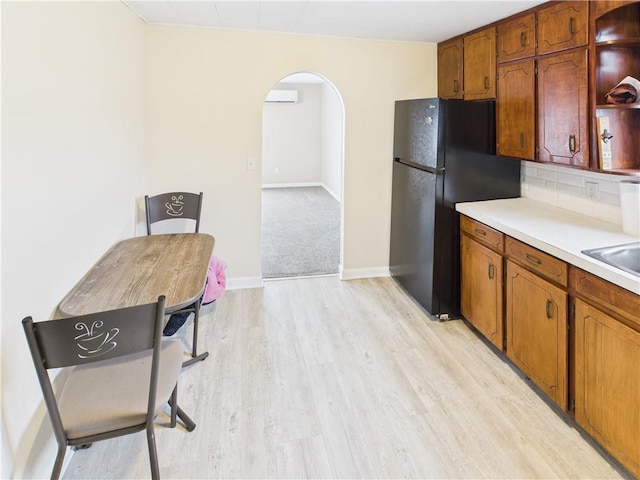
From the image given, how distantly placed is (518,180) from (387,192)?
1.18 meters

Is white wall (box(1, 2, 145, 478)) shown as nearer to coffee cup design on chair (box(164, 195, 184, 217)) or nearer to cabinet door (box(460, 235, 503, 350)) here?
coffee cup design on chair (box(164, 195, 184, 217))

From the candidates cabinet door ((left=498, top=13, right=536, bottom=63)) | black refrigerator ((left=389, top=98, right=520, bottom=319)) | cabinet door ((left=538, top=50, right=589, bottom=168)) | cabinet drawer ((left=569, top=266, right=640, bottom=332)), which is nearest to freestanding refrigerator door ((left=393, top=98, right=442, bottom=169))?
black refrigerator ((left=389, top=98, right=520, bottom=319))

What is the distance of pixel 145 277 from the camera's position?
7.31ft

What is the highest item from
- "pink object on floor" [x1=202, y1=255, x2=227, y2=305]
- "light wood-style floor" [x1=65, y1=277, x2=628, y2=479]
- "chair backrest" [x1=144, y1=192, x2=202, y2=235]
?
"chair backrest" [x1=144, y1=192, x2=202, y2=235]

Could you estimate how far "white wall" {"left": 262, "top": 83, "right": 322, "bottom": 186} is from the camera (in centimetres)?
946

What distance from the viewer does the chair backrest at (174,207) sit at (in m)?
3.34

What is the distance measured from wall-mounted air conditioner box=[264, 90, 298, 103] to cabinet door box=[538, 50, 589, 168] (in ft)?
23.3

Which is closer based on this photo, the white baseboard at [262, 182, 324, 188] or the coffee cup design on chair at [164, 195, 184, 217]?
the coffee cup design on chair at [164, 195, 184, 217]

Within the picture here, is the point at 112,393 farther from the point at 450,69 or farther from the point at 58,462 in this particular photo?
the point at 450,69

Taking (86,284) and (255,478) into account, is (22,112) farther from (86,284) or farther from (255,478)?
(255,478)

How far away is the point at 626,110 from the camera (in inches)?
92.5

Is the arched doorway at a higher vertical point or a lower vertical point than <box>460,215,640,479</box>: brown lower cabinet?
higher

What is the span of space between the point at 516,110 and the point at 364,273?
1.98 meters

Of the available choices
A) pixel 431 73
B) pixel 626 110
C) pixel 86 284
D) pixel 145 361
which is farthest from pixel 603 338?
pixel 431 73
